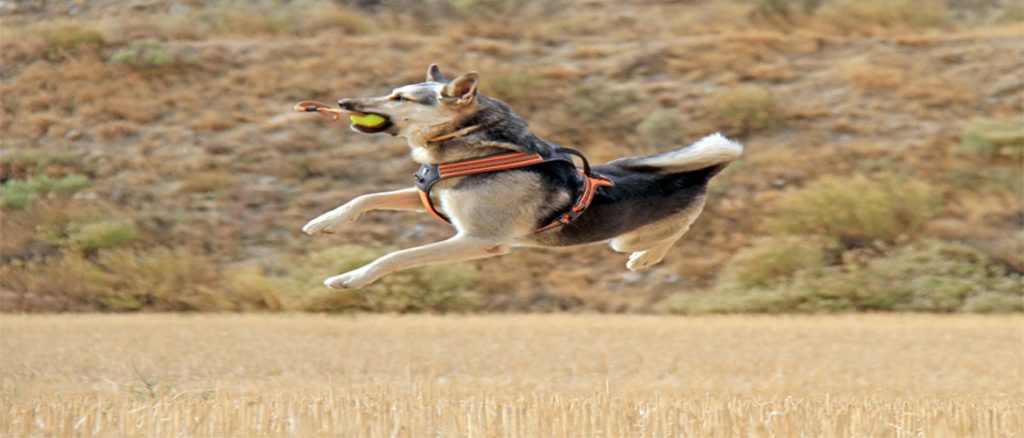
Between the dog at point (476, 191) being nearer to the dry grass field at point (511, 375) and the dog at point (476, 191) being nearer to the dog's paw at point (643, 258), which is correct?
the dog's paw at point (643, 258)

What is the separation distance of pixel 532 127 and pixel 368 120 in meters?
17.4

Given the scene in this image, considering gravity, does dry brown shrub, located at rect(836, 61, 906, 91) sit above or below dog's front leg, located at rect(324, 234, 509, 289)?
below

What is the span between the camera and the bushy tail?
5.52 meters

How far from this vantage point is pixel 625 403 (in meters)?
6.39

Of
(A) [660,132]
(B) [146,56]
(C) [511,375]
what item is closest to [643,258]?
(C) [511,375]

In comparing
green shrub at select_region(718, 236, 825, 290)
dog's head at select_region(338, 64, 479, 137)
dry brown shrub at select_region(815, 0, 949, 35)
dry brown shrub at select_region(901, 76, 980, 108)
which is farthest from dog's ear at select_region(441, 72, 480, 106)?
dry brown shrub at select_region(815, 0, 949, 35)

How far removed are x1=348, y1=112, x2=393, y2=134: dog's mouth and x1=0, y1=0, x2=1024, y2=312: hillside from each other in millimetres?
9815

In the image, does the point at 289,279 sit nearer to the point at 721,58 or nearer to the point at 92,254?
the point at 92,254

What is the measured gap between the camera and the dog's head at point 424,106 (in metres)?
5.05

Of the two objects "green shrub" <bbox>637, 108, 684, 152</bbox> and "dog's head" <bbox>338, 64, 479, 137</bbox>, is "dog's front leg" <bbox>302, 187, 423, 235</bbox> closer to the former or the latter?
"dog's head" <bbox>338, 64, 479, 137</bbox>

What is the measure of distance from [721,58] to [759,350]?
50.3 feet

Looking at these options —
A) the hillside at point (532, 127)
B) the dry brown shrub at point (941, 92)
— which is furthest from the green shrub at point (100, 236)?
the dry brown shrub at point (941, 92)

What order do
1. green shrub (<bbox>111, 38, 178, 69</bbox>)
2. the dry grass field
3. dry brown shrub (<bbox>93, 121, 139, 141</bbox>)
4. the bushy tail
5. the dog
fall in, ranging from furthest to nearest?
1. green shrub (<bbox>111, 38, 178, 69</bbox>)
2. dry brown shrub (<bbox>93, 121, 139, 141</bbox>)
3. the dry grass field
4. the bushy tail
5. the dog

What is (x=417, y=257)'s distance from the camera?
5.11 meters
